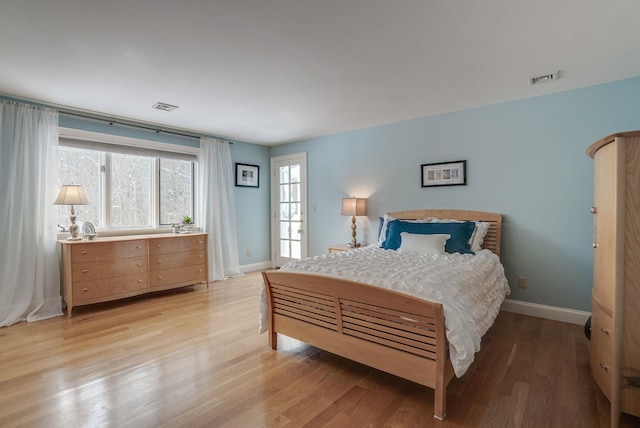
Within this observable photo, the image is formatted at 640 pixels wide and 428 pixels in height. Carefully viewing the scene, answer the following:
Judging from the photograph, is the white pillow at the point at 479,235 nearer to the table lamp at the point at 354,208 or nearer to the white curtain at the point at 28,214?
the table lamp at the point at 354,208

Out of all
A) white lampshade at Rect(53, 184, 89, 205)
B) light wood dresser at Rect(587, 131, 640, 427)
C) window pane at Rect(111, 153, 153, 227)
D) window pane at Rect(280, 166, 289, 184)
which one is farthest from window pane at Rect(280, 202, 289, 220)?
light wood dresser at Rect(587, 131, 640, 427)

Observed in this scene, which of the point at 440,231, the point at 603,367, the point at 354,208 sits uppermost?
the point at 354,208

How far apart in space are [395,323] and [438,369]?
1.07 ft

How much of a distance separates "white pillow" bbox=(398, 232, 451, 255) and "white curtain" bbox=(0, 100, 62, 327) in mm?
3809

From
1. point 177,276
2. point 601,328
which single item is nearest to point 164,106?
point 177,276

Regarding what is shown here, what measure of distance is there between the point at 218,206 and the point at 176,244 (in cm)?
97

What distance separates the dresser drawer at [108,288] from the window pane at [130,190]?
2.78 feet

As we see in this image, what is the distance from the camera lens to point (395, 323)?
190 centimetres

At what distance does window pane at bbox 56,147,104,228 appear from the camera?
3724 mm

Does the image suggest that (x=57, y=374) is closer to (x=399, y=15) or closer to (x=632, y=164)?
(x=399, y=15)

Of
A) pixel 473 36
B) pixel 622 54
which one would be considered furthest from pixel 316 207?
pixel 622 54

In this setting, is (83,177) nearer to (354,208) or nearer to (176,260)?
(176,260)

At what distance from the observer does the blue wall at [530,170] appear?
2992 millimetres

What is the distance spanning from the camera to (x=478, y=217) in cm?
356
